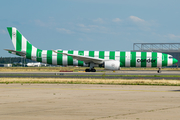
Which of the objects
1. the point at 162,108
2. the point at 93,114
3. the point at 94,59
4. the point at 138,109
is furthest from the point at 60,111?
the point at 94,59

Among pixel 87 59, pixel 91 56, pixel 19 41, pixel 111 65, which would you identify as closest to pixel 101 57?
pixel 91 56

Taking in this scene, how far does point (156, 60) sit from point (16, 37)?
27.4 meters

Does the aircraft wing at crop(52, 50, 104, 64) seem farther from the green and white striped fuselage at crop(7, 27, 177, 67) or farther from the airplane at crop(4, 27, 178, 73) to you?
the green and white striped fuselage at crop(7, 27, 177, 67)

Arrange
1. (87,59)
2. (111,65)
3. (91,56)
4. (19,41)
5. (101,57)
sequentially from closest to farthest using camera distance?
1. (111,65)
2. (87,59)
3. (101,57)
4. (91,56)
5. (19,41)

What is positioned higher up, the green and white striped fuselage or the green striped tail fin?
the green striped tail fin

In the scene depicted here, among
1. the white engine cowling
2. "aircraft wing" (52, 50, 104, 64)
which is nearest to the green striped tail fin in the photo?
"aircraft wing" (52, 50, 104, 64)

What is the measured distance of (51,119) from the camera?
9.85m

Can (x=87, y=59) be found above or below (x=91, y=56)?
below

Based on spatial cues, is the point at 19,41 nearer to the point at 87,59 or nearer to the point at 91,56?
the point at 87,59

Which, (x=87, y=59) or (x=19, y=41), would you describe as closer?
(x=87, y=59)

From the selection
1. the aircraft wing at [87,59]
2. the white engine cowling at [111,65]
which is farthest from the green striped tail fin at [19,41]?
the white engine cowling at [111,65]

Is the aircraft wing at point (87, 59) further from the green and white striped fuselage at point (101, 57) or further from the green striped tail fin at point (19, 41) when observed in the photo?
the green striped tail fin at point (19, 41)

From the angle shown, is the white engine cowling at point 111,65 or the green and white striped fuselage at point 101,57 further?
the green and white striped fuselage at point 101,57

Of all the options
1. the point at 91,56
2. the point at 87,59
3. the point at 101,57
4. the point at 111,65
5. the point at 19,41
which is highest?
the point at 19,41
